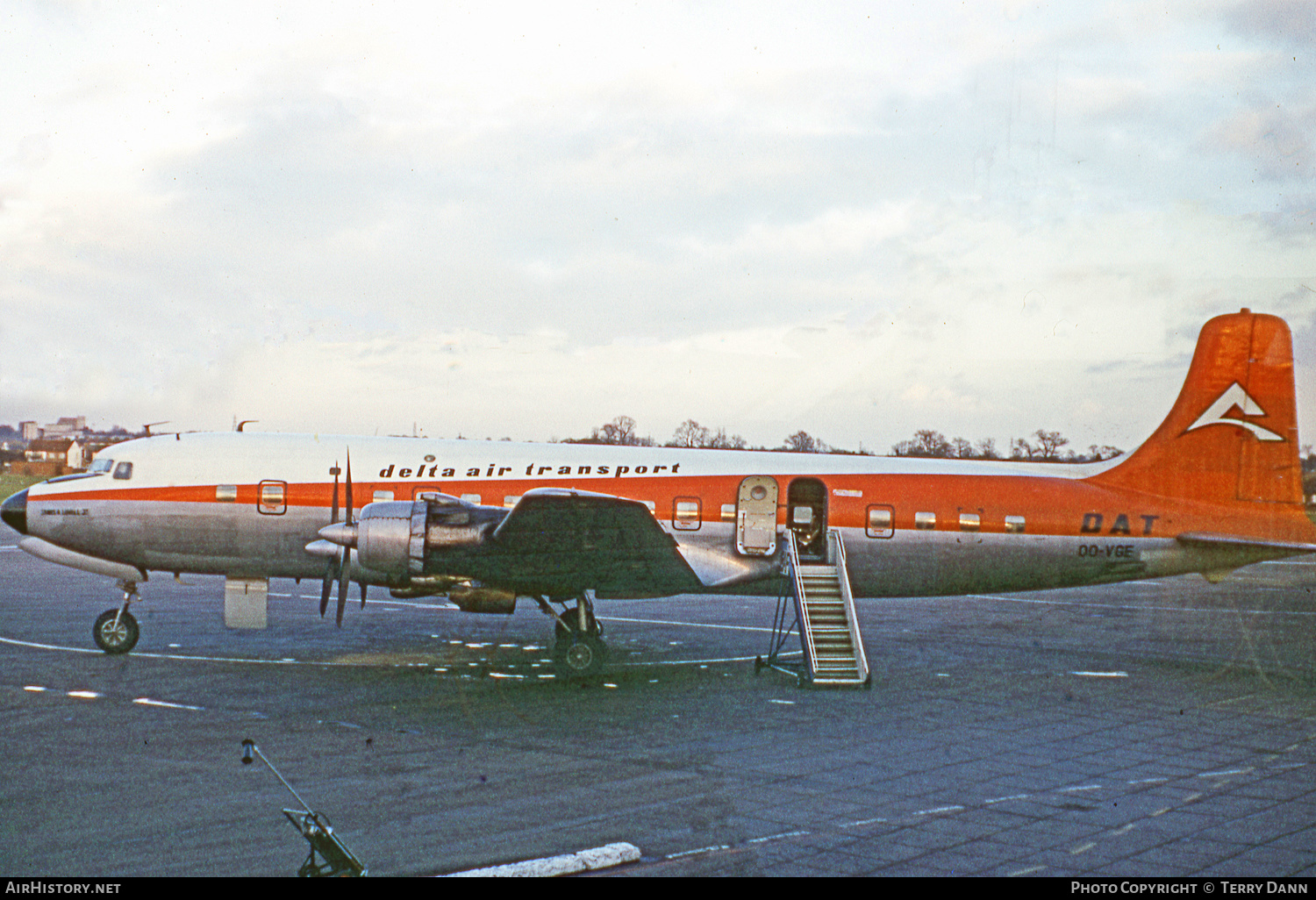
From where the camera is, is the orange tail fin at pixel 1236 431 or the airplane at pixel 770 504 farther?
the orange tail fin at pixel 1236 431

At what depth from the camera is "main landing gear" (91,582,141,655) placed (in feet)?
59.5

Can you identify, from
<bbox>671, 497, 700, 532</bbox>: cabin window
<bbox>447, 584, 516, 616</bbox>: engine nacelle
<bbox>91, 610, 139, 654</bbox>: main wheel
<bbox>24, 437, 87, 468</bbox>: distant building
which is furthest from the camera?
<bbox>24, 437, 87, 468</bbox>: distant building

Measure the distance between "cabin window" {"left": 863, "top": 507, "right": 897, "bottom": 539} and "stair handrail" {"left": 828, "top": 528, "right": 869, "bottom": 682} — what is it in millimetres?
617

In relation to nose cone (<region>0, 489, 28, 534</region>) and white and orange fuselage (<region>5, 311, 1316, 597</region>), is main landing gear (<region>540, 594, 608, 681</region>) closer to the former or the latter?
white and orange fuselage (<region>5, 311, 1316, 597</region>)

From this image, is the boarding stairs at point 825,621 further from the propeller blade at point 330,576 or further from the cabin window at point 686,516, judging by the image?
the propeller blade at point 330,576

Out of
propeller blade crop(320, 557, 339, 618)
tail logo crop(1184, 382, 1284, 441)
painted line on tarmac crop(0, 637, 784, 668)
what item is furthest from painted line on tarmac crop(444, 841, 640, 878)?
tail logo crop(1184, 382, 1284, 441)

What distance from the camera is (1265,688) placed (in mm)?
17109

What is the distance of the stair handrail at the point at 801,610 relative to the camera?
17062mm

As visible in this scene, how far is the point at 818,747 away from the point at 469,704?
5.35m

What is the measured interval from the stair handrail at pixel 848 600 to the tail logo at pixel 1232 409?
7.63 meters

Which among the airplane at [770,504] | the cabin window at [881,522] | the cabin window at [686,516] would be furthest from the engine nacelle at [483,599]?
the cabin window at [881,522]

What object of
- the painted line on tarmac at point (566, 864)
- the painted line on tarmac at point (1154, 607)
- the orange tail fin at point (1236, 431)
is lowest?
the painted line on tarmac at point (1154, 607)

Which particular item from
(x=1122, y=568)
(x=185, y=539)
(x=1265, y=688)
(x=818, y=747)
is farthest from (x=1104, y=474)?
(x=185, y=539)

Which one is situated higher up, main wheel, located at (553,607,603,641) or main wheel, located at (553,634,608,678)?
main wheel, located at (553,607,603,641)
